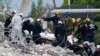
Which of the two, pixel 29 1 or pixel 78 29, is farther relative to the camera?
pixel 29 1

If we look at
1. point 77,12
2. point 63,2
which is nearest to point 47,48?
point 77,12

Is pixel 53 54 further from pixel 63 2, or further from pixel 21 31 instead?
pixel 63 2

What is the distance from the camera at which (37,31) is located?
112ft

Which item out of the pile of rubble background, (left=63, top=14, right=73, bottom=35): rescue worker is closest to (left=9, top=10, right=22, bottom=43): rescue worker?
the pile of rubble background

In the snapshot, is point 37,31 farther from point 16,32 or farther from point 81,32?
point 81,32

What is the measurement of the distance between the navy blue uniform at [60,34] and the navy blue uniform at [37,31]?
953 millimetres

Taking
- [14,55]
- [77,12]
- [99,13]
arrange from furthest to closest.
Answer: [99,13] → [77,12] → [14,55]

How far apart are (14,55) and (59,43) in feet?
10.8

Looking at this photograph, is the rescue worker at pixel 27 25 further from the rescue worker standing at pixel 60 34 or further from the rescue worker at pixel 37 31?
the rescue worker standing at pixel 60 34

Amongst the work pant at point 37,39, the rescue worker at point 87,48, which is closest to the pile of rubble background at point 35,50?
the work pant at point 37,39

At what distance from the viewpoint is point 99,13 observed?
4788cm

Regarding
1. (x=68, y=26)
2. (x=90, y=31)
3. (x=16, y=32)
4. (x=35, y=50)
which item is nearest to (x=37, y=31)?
(x=35, y=50)

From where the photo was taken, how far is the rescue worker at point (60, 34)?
33875mm

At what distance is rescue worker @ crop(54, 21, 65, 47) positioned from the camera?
33875 mm
